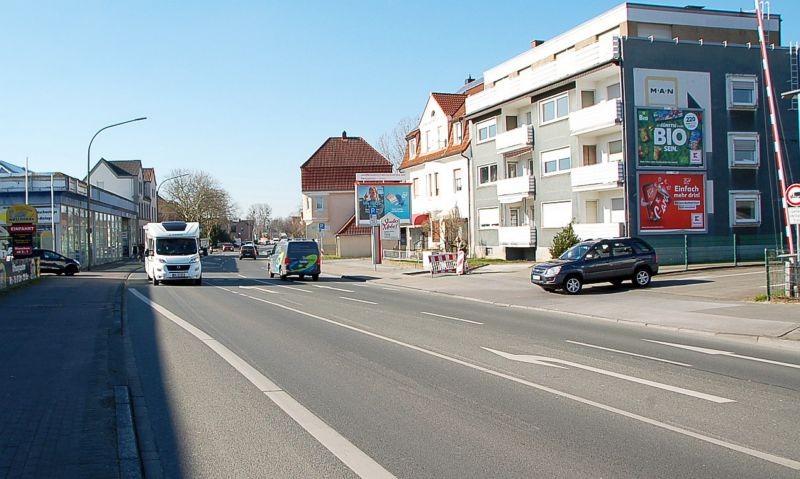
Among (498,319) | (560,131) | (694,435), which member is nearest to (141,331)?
(498,319)

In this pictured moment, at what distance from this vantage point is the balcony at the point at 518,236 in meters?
40.0

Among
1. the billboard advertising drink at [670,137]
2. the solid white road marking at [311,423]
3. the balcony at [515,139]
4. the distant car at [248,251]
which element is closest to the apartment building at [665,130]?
the billboard advertising drink at [670,137]

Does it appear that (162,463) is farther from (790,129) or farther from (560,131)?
(790,129)

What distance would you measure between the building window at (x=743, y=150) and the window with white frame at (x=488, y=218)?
13.9m

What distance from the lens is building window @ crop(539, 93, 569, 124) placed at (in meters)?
37.3

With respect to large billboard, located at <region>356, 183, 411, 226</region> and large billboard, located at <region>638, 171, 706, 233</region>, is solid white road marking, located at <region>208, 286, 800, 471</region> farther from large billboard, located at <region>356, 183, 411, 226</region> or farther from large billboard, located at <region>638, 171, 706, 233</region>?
large billboard, located at <region>356, 183, 411, 226</region>

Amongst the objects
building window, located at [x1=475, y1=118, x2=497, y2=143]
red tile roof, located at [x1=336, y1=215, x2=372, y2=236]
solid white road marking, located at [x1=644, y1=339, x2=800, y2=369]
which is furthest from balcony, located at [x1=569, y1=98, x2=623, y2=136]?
red tile roof, located at [x1=336, y1=215, x2=372, y2=236]

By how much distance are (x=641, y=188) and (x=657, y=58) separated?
A: 6042 mm

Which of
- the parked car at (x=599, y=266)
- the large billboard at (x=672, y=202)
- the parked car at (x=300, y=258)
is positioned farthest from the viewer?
the parked car at (x=300, y=258)

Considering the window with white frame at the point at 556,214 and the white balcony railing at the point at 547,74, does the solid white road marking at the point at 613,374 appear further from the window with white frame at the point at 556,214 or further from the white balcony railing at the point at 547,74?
the window with white frame at the point at 556,214

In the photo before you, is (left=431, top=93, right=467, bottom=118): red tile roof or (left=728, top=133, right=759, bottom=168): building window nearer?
(left=728, top=133, right=759, bottom=168): building window

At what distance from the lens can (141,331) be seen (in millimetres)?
15562

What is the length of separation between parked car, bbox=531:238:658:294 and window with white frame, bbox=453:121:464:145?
1051 inches

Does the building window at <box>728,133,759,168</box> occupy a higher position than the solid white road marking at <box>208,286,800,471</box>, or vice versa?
the building window at <box>728,133,759,168</box>
